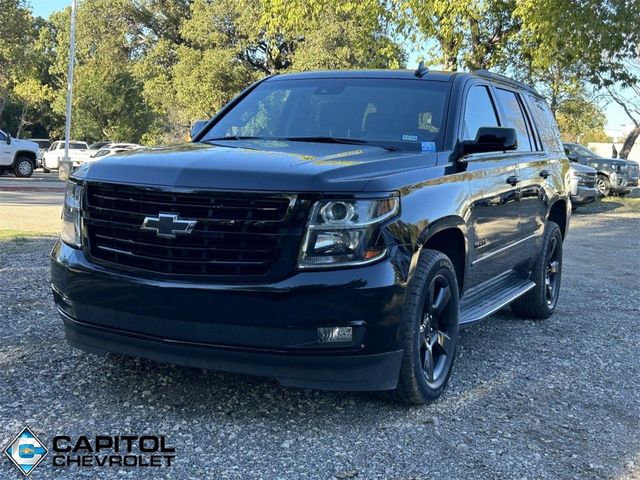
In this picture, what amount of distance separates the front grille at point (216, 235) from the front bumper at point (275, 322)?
96 mm

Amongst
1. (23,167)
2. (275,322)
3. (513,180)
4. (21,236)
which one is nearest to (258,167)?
(275,322)

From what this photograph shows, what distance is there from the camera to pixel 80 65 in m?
43.4

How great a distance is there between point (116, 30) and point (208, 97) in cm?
709

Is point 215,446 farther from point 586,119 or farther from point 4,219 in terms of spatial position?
point 586,119

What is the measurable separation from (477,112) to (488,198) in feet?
2.34

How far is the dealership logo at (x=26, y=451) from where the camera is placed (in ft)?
10.1

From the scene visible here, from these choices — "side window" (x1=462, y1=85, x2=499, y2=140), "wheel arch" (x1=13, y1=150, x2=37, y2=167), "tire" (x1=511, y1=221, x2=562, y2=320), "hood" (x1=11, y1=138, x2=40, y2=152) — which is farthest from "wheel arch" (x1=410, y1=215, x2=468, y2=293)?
A: "wheel arch" (x1=13, y1=150, x2=37, y2=167)

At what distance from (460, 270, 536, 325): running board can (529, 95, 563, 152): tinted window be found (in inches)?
53.6

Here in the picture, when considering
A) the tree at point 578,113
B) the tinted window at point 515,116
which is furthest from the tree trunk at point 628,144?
the tinted window at point 515,116

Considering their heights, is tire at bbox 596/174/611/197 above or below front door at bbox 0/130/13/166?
above

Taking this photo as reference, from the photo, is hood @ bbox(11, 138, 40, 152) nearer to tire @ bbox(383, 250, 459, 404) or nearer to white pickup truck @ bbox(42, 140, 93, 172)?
white pickup truck @ bbox(42, 140, 93, 172)

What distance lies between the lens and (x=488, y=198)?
15.1 ft

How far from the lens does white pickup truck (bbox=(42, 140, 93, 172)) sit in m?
35.1

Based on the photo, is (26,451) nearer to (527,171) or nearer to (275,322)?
(275,322)
